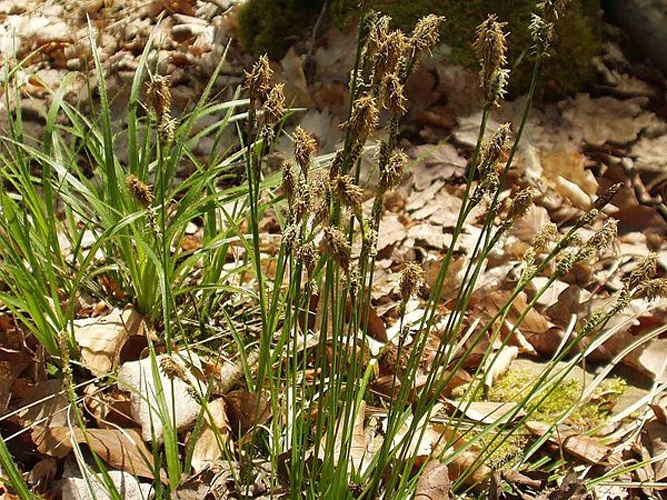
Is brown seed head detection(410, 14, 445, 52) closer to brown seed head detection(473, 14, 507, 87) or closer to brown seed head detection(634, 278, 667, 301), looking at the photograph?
brown seed head detection(473, 14, 507, 87)

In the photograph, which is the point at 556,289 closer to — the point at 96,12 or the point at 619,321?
the point at 619,321

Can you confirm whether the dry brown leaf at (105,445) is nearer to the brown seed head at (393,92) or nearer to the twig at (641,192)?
the brown seed head at (393,92)

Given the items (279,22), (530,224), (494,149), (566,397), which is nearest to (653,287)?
(494,149)

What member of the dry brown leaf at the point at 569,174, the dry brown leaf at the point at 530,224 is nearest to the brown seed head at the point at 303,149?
the dry brown leaf at the point at 530,224

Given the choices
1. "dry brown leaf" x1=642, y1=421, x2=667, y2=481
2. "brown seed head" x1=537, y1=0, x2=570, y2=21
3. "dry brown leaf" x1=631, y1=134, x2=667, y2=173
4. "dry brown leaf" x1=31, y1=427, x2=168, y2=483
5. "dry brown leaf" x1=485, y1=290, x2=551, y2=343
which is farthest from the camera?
"dry brown leaf" x1=631, y1=134, x2=667, y2=173

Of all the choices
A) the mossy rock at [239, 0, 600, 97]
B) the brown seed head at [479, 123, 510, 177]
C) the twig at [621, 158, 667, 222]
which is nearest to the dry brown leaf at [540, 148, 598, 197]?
the twig at [621, 158, 667, 222]

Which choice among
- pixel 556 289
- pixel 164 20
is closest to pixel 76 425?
pixel 556 289
